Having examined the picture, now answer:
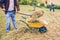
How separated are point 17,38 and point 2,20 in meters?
3.23

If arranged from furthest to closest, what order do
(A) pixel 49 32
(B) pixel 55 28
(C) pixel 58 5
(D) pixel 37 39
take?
(C) pixel 58 5 < (B) pixel 55 28 < (A) pixel 49 32 < (D) pixel 37 39

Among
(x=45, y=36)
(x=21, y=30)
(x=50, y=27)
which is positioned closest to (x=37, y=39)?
(x=45, y=36)

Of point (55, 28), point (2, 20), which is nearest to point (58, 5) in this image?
point (2, 20)

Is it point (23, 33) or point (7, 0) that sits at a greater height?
point (7, 0)

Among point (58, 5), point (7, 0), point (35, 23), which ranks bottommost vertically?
point (58, 5)

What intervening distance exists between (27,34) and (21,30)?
41 cm

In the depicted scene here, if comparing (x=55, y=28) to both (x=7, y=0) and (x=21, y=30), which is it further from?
(x=7, y=0)

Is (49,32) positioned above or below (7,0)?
below

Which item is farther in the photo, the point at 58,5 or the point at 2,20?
the point at 58,5

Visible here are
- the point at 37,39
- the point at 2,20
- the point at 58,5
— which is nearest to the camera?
the point at 37,39

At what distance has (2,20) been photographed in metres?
11.1

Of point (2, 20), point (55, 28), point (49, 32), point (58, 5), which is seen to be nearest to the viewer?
point (49, 32)

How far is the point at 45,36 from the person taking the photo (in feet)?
26.1

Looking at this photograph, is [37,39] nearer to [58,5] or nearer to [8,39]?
[8,39]
